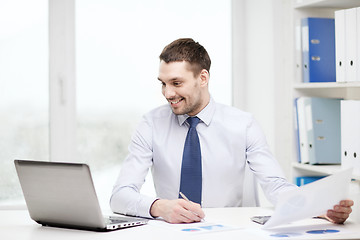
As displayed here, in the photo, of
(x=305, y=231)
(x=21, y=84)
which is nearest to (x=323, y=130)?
(x=305, y=231)

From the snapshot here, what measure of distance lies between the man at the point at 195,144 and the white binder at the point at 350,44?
1.87 feet

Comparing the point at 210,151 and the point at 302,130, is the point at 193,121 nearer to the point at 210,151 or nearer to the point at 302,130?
the point at 210,151

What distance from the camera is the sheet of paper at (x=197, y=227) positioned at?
165 centimetres

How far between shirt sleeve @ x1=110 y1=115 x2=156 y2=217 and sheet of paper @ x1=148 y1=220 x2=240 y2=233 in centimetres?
15

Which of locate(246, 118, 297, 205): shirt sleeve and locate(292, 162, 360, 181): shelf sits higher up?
locate(246, 118, 297, 205): shirt sleeve

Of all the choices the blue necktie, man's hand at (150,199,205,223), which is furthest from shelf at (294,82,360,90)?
man's hand at (150,199,205,223)

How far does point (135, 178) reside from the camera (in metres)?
2.19

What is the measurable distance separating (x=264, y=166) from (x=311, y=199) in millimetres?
625

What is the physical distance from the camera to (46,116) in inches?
138

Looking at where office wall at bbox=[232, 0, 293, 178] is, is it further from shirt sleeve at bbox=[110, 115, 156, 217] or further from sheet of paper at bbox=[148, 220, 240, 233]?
sheet of paper at bbox=[148, 220, 240, 233]

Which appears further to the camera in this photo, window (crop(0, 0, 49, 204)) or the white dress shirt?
window (crop(0, 0, 49, 204))

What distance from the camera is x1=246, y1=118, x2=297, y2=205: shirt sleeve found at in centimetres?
217

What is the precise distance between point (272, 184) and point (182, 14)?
6.03 ft

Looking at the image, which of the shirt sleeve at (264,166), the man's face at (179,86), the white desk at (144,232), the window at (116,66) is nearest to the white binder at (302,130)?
the shirt sleeve at (264,166)
